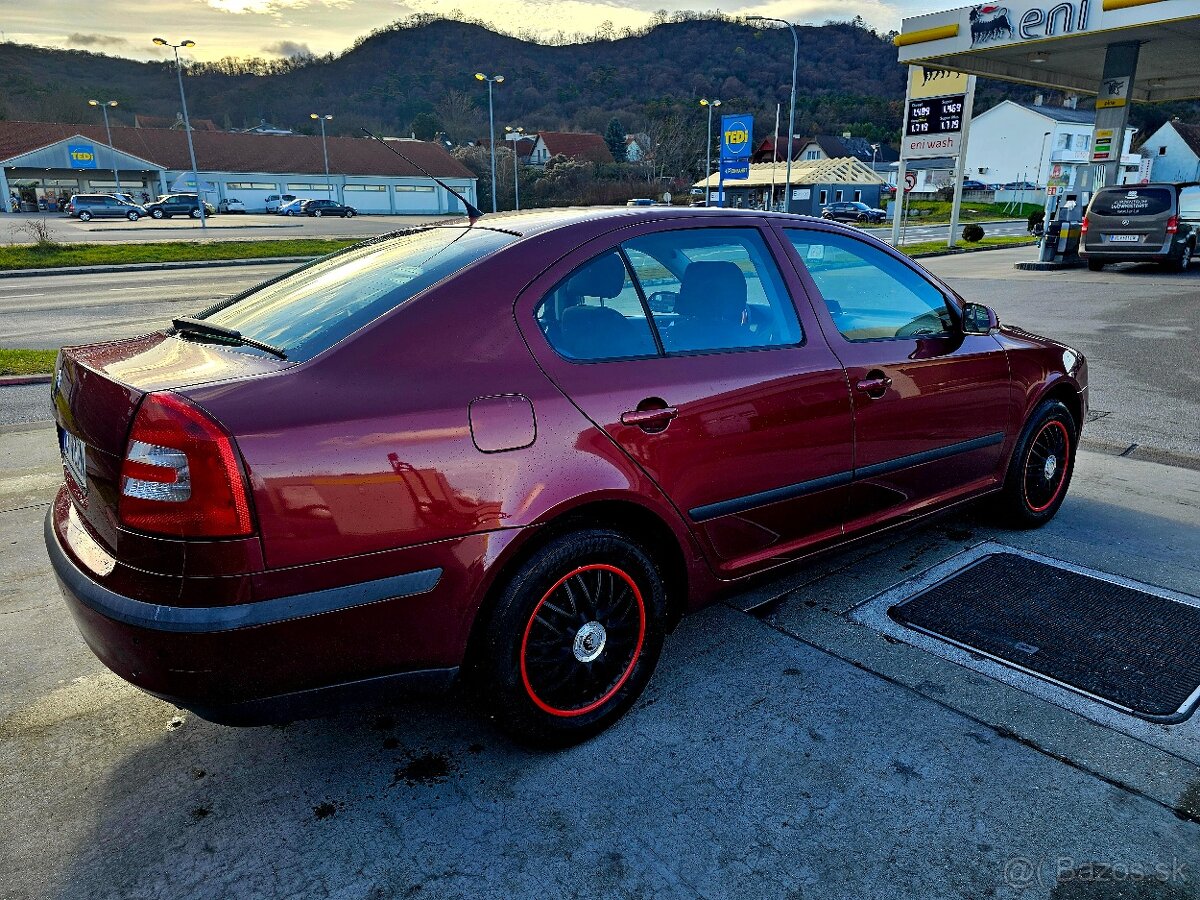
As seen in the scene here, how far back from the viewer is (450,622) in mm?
2305

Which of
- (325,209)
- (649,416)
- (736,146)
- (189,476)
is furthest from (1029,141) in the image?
(189,476)

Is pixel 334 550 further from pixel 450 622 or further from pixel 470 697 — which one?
pixel 470 697

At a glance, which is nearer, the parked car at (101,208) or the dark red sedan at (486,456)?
the dark red sedan at (486,456)

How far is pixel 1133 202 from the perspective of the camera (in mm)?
18109

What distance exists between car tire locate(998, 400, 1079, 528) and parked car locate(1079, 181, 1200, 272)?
17.0 meters

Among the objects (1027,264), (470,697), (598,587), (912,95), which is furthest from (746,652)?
(912,95)

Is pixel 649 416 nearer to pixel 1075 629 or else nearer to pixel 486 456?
pixel 486 456

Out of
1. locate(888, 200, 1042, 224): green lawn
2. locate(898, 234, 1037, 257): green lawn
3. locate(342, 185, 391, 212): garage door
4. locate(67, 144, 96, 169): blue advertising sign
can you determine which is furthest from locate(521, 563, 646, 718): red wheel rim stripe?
locate(67, 144, 96, 169): blue advertising sign

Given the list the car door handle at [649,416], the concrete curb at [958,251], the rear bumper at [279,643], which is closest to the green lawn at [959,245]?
the concrete curb at [958,251]

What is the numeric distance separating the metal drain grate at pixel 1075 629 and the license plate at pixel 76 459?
2990 millimetres

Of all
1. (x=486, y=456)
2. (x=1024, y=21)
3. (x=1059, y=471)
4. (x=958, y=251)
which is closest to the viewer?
(x=486, y=456)

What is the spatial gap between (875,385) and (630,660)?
1.52 meters

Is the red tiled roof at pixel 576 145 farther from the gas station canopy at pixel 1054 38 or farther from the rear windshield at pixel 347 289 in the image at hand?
the rear windshield at pixel 347 289

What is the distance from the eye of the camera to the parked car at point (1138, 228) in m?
17.9
